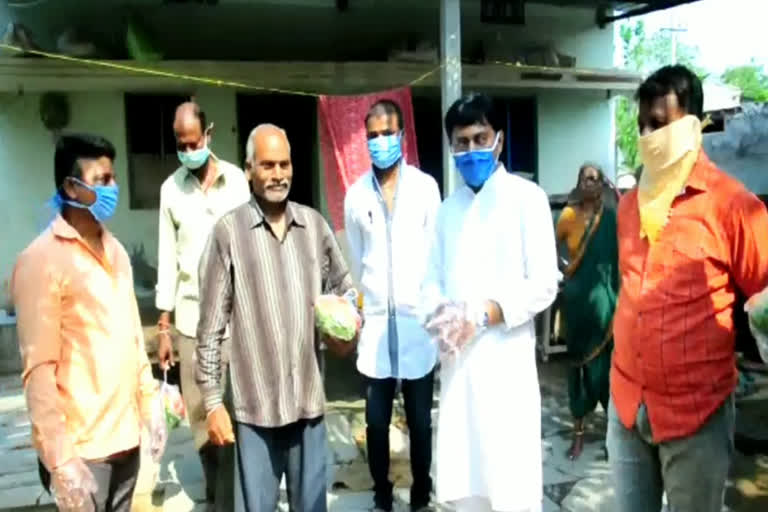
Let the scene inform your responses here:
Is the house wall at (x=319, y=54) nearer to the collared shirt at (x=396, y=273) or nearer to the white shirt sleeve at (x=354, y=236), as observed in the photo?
the white shirt sleeve at (x=354, y=236)

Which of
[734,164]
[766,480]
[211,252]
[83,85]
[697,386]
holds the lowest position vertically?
[766,480]

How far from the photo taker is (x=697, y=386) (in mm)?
2289

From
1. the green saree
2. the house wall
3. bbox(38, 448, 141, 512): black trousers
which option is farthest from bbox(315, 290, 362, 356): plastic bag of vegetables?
the house wall

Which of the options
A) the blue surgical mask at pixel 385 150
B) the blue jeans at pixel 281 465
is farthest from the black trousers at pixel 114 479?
the blue surgical mask at pixel 385 150

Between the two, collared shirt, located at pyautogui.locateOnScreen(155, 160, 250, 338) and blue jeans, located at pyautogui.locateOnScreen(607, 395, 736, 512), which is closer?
blue jeans, located at pyautogui.locateOnScreen(607, 395, 736, 512)

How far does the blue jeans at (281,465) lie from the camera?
265 cm

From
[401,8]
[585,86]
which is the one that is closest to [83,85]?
[401,8]

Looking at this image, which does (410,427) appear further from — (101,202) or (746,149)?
(746,149)

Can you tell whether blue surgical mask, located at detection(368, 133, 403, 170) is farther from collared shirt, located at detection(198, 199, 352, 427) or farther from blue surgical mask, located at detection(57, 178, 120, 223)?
blue surgical mask, located at detection(57, 178, 120, 223)

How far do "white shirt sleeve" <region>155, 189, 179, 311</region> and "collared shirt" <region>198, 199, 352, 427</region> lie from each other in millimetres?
1153

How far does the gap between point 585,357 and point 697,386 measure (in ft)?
7.71

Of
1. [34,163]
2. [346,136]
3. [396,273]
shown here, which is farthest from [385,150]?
[34,163]

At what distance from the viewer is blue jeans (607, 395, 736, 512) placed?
7.51 feet

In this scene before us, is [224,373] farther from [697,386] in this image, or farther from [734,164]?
[734,164]
